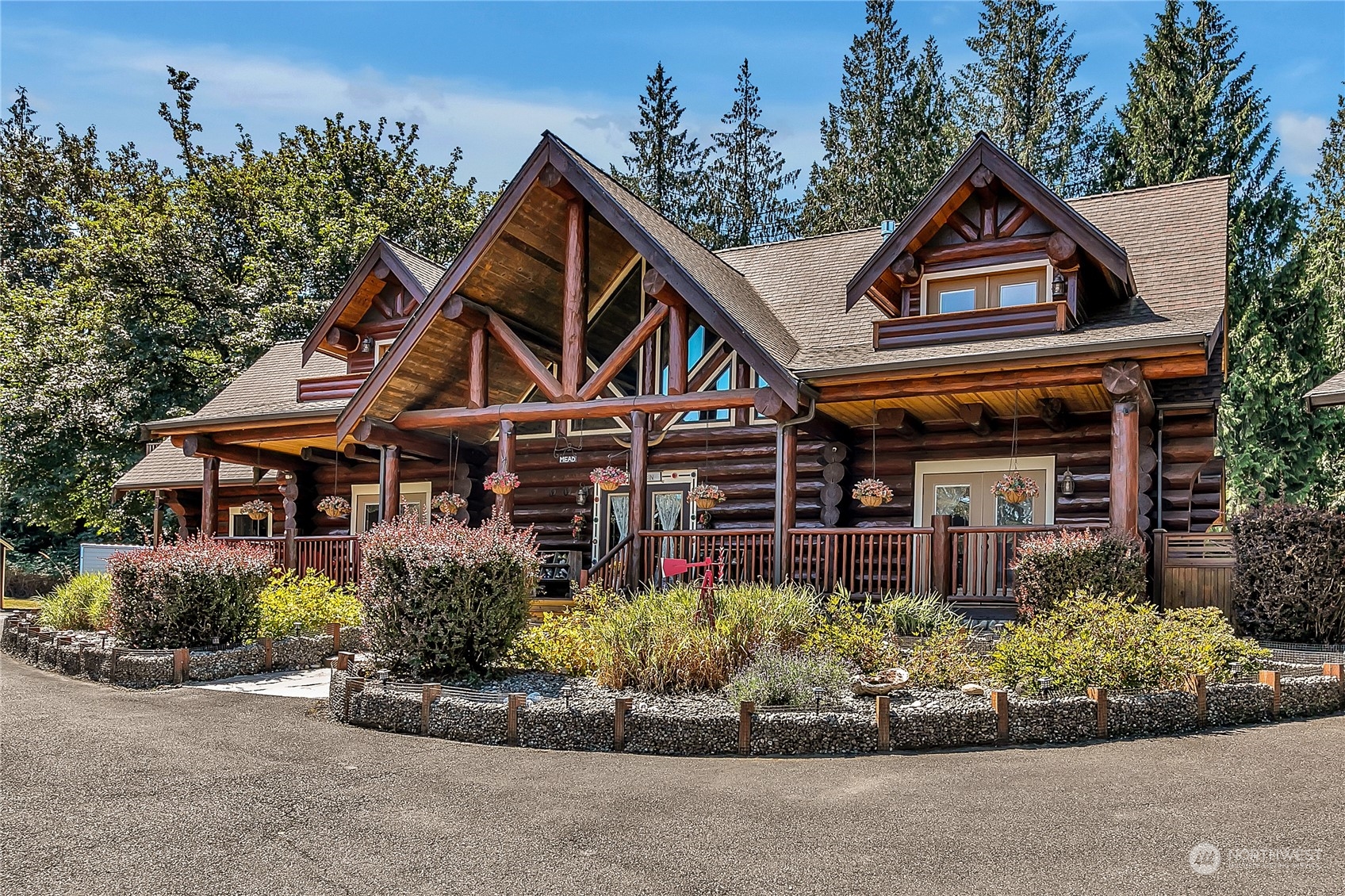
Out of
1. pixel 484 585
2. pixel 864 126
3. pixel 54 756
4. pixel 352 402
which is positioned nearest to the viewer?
pixel 54 756

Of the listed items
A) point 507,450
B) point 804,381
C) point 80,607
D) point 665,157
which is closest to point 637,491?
point 507,450

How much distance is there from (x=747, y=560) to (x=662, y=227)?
533 centimetres

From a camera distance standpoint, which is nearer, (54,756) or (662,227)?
(54,756)

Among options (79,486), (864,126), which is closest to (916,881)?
(79,486)

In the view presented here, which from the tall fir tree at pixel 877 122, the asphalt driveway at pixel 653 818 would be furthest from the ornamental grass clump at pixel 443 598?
the tall fir tree at pixel 877 122

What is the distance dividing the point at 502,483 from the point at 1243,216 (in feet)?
75.8

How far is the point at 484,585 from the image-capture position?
1059 cm

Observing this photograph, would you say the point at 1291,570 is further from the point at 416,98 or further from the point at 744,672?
the point at 416,98

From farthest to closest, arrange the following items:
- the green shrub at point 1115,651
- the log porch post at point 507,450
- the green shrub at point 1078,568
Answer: the log porch post at point 507,450
the green shrub at point 1078,568
the green shrub at point 1115,651

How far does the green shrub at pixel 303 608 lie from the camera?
45.0 ft

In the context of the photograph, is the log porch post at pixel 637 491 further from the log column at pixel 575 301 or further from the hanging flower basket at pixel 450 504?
the hanging flower basket at pixel 450 504

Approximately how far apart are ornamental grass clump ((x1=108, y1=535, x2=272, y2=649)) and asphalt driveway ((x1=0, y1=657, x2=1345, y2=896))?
3.78 m

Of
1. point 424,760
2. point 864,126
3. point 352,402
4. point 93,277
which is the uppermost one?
point 864,126

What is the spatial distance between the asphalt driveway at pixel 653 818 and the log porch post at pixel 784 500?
585cm
